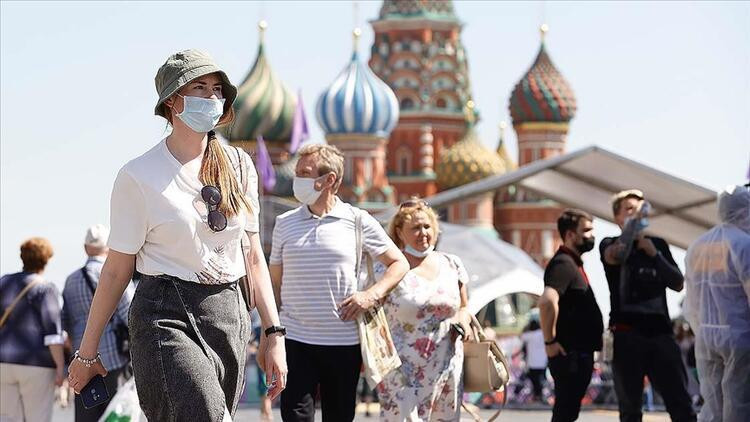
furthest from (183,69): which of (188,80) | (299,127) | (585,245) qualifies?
(299,127)

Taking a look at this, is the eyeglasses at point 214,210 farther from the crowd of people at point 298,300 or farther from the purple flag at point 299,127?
the purple flag at point 299,127

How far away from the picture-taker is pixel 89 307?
9.64m

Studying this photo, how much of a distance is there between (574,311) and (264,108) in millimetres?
65836

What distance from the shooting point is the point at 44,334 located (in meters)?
9.84

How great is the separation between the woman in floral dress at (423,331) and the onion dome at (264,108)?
65.4 metres

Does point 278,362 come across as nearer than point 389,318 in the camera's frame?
Yes

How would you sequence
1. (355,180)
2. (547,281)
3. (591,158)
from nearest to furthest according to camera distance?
(547,281) < (591,158) < (355,180)

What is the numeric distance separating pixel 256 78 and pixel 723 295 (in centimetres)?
6839

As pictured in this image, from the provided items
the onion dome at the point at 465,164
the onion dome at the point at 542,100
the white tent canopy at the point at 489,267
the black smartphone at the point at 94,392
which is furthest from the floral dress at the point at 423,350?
the onion dome at the point at 542,100

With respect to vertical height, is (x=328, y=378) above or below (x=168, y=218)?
below

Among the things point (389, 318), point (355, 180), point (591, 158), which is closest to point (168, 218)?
point (389, 318)

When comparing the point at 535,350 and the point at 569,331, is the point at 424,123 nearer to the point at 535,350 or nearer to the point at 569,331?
the point at 535,350

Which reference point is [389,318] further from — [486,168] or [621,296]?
[486,168]

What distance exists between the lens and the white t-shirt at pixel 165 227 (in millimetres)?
5402
